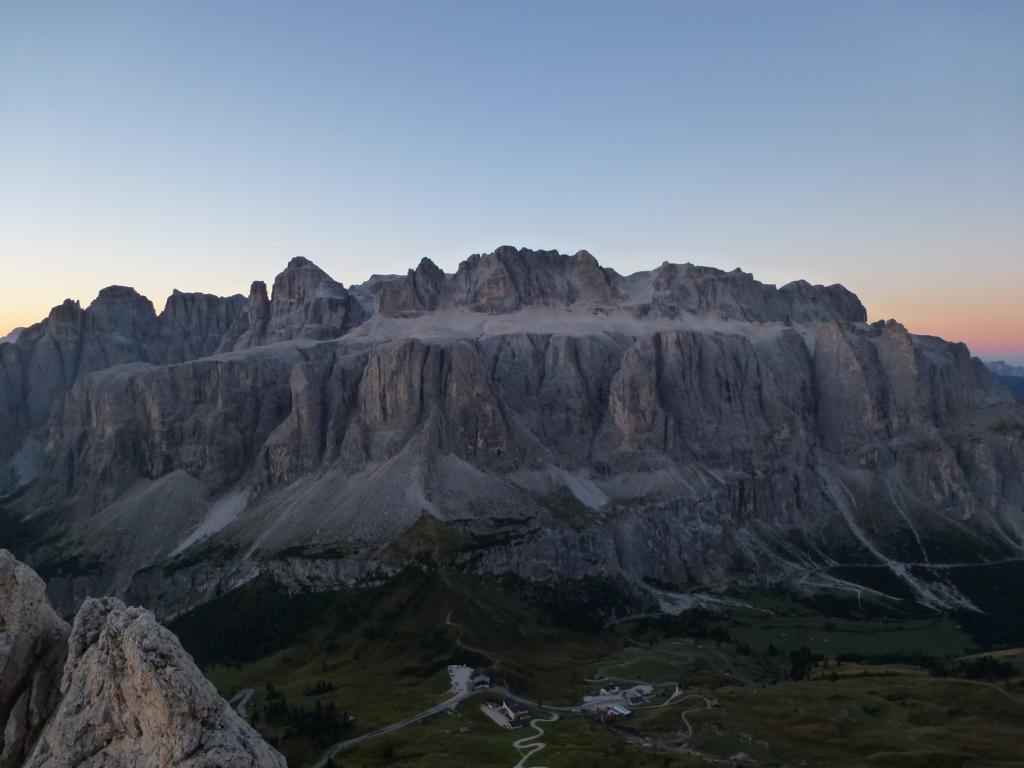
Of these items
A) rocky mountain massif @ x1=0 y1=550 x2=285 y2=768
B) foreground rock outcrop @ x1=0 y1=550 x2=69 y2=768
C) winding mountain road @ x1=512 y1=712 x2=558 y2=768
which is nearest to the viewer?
rocky mountain massif @ x1=0 y1=550 x2=285 y2=768

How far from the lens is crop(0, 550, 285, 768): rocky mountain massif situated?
3584 cm

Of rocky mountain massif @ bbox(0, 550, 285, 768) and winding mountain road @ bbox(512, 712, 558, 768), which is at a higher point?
rocky mountain massif @ bbox(0, 550, 285, 768)

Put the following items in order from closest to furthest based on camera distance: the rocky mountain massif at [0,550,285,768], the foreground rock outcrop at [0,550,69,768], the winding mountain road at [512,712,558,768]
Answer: the rocky mountain massif at [0,550,285,768], the foreground rock outcrop at [0,550,69,768], the winding mountain road at [512,712,558,768]

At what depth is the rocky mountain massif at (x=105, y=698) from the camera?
35844 millimetres

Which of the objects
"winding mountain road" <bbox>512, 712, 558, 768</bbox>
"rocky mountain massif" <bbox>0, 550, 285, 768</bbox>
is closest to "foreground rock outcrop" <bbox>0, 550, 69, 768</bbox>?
"rocky mountain massif" <bbox>0, 550, 285, 768</bbox>

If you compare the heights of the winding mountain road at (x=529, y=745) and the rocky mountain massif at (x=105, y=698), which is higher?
the rocky mountain massif at (x=105, y=698)

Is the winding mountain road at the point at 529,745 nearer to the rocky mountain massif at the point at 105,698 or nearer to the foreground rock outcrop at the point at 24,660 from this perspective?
the foreground rock outcrop at the point at 24,660

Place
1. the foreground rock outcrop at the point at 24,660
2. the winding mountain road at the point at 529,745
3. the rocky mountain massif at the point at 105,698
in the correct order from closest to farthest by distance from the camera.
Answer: the rocky mountain massif at the point at 105,698
the foreground rock outcrop at the point at 24,660
the winding mountain road at the point at 529,745

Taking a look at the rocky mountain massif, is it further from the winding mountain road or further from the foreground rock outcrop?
the winding mountain road

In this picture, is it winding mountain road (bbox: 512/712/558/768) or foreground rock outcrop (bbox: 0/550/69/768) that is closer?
foreground rock outcrop (bbox: 0/550/69/768)

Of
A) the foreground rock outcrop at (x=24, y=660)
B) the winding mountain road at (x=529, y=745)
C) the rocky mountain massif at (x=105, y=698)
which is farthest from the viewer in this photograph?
the winding mountain road at (x=529, y=745)

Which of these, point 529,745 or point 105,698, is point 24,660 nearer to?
point 105,698

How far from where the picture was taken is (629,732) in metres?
122

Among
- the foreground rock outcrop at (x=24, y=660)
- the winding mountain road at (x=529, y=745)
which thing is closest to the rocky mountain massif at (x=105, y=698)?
the foreground rock outcrop at (x=24, y=660)
